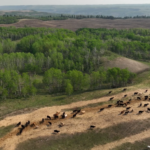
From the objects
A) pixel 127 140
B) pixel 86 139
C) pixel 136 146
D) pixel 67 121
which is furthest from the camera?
pixel 67 121

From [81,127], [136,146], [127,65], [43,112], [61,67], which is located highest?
[127,65]

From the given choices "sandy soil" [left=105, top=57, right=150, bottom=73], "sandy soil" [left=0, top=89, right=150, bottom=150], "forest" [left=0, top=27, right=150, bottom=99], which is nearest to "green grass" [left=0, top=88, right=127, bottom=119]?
"forest" [left=0, top=27, right=150, bottom=99]

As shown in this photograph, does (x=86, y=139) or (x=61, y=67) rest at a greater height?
(x=61, y=67)

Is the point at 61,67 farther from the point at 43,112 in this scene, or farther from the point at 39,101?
the point at 43,112

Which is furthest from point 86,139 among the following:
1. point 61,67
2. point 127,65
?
point 127,65

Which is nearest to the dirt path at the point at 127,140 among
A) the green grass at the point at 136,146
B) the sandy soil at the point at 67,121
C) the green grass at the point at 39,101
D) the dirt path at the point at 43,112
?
the green grass at the point at 136,146

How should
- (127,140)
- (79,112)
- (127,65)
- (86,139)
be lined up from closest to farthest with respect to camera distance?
(127,140)
(86,139)
(79,112)
(127,65)

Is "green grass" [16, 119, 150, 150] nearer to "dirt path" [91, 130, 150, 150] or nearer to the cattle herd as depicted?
"dirt path" [91, 130, 150, 150]
